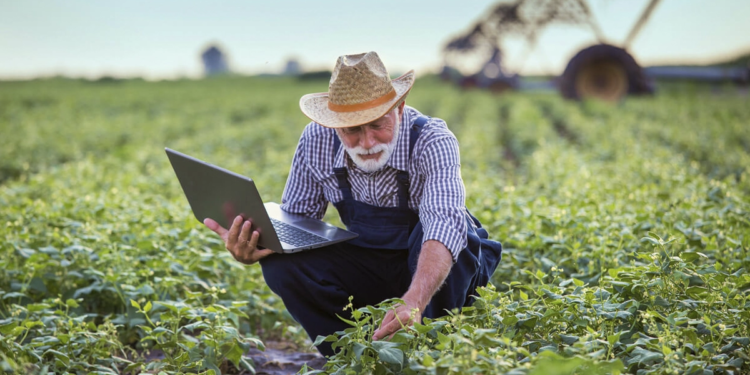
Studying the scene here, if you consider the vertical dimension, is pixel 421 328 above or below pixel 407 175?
below

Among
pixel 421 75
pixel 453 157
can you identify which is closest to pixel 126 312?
pixel 453 157

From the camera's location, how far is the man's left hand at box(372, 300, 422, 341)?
2207 millimetres

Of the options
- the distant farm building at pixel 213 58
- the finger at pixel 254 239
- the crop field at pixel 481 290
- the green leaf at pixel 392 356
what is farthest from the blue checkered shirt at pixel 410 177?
the distant farm building at pixel 213 58

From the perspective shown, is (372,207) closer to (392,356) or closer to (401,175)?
(401,175)

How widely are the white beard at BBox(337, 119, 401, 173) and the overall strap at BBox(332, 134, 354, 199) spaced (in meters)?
0.16

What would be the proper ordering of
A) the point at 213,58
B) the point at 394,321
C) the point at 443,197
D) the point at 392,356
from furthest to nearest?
1. the point at 213,58
2. the point at 443,197
3. the point at 394,321
4. the point at 392,356

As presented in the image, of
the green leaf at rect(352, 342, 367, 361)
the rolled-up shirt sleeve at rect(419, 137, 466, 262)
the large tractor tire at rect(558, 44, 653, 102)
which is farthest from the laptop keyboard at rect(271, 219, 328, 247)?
the large tractor tire at rect(558, 44, 653, 102)

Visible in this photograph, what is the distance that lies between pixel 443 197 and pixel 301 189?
92cm

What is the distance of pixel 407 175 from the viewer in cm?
299

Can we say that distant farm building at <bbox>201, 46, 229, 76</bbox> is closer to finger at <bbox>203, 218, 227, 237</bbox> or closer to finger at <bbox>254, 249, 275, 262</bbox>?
finger at <bbox>203, 218, 227, 237</bbox>

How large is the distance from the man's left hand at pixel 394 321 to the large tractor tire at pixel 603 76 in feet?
56.8

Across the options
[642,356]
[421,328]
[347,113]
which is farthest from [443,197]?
[642,356]

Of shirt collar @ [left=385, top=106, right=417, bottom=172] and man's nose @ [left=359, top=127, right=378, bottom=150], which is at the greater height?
man's nose @ [left=359, top=127, right=378, bottom=150]

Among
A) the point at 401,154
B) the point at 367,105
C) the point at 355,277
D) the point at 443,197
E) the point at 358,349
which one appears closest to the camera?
the point at 358,349
